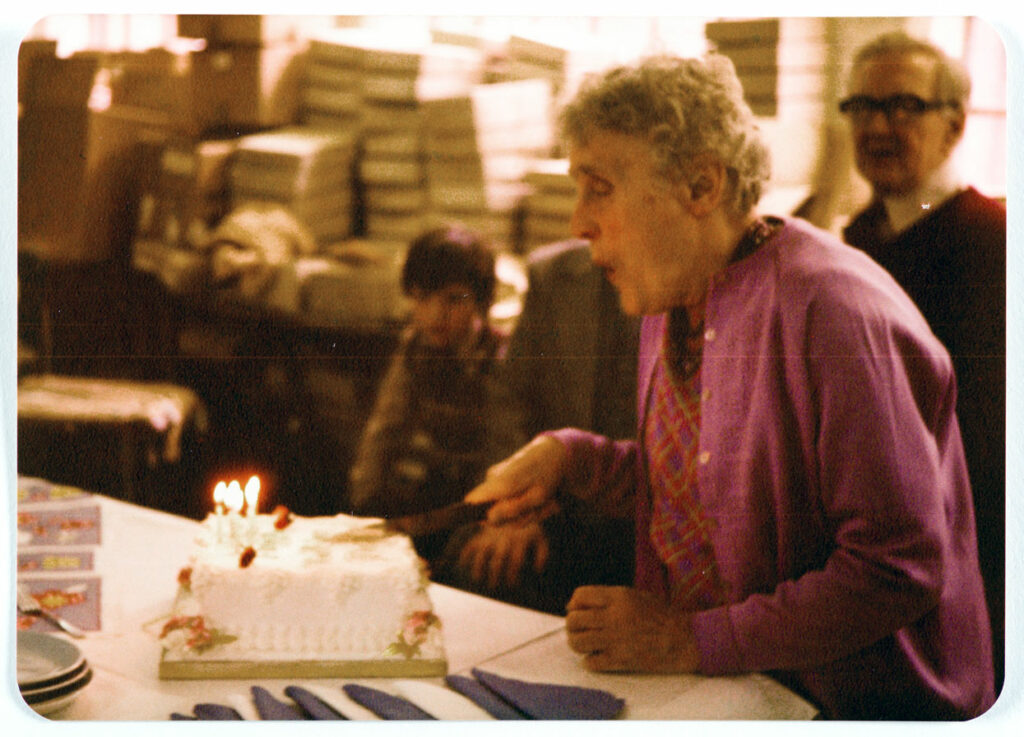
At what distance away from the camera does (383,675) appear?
1.92 m

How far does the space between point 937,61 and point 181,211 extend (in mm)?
1363

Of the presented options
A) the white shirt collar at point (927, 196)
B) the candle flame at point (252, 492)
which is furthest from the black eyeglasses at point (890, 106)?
the candle flame at point (252, 492)

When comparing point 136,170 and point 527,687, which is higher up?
point 136,170

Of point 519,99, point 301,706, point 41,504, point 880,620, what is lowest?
point 301,706

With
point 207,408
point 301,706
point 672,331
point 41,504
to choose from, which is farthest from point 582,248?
point 41,504

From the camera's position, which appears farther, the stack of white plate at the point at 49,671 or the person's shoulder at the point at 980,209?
the person's shoulder at the point at 980,209

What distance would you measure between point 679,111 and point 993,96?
1.87 feet

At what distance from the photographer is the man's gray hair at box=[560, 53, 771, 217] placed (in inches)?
74.5

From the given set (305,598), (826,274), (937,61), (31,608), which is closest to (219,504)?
(305,598)

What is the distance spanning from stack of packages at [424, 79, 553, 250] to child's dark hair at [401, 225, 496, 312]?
0.09 feet

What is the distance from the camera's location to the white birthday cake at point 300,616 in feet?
6.18

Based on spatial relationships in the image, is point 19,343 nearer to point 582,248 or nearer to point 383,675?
point 383,675

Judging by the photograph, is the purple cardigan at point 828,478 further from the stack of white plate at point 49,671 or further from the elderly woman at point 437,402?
the stack of white plate at point 49,671

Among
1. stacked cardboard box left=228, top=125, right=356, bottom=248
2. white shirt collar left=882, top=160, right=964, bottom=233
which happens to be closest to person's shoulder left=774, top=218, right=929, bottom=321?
white shirt collar left=882, top=160, right=964, bottom=233
